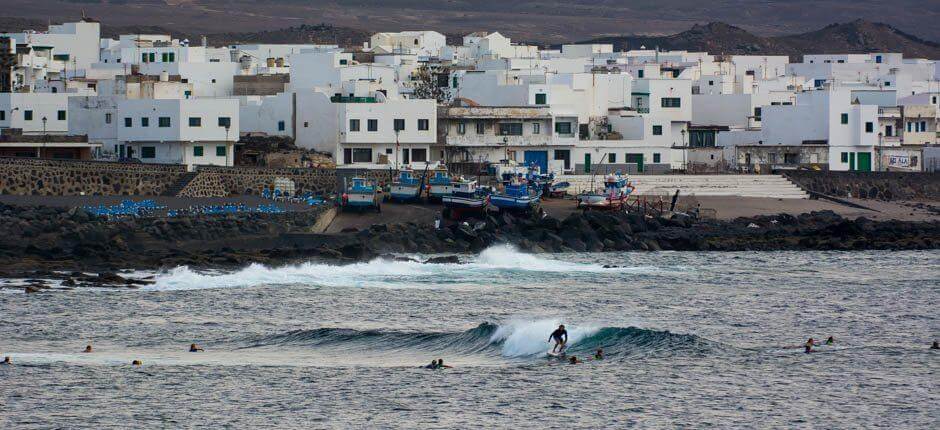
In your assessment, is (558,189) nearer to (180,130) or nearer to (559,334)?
(180,130)

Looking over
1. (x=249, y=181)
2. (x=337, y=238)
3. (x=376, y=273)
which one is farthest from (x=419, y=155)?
(x=376, y=273)

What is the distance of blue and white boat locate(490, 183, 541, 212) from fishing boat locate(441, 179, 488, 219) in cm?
54

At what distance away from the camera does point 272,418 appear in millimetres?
26391

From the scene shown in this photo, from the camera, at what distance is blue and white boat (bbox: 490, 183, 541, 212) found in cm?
6200

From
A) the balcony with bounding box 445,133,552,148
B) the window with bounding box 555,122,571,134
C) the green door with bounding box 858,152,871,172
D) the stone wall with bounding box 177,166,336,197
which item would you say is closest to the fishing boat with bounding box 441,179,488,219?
the stone wall with bounding box 177,166,336,197

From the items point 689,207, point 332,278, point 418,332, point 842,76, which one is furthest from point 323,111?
point 842,76

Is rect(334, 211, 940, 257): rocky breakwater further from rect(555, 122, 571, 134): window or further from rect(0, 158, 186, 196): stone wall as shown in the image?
rect(555, 122, 571, 134): window

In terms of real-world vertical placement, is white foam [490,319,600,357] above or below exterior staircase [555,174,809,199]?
below

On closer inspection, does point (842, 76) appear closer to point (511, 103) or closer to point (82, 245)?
point (511, 103)

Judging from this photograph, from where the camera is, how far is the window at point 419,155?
242 ft

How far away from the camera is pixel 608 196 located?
6450cm

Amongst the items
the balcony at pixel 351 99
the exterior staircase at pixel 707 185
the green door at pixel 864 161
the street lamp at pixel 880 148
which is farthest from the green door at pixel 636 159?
the street lamp at pixel 880 148

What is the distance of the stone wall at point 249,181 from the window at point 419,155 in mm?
6894

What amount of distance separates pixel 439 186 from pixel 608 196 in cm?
635
